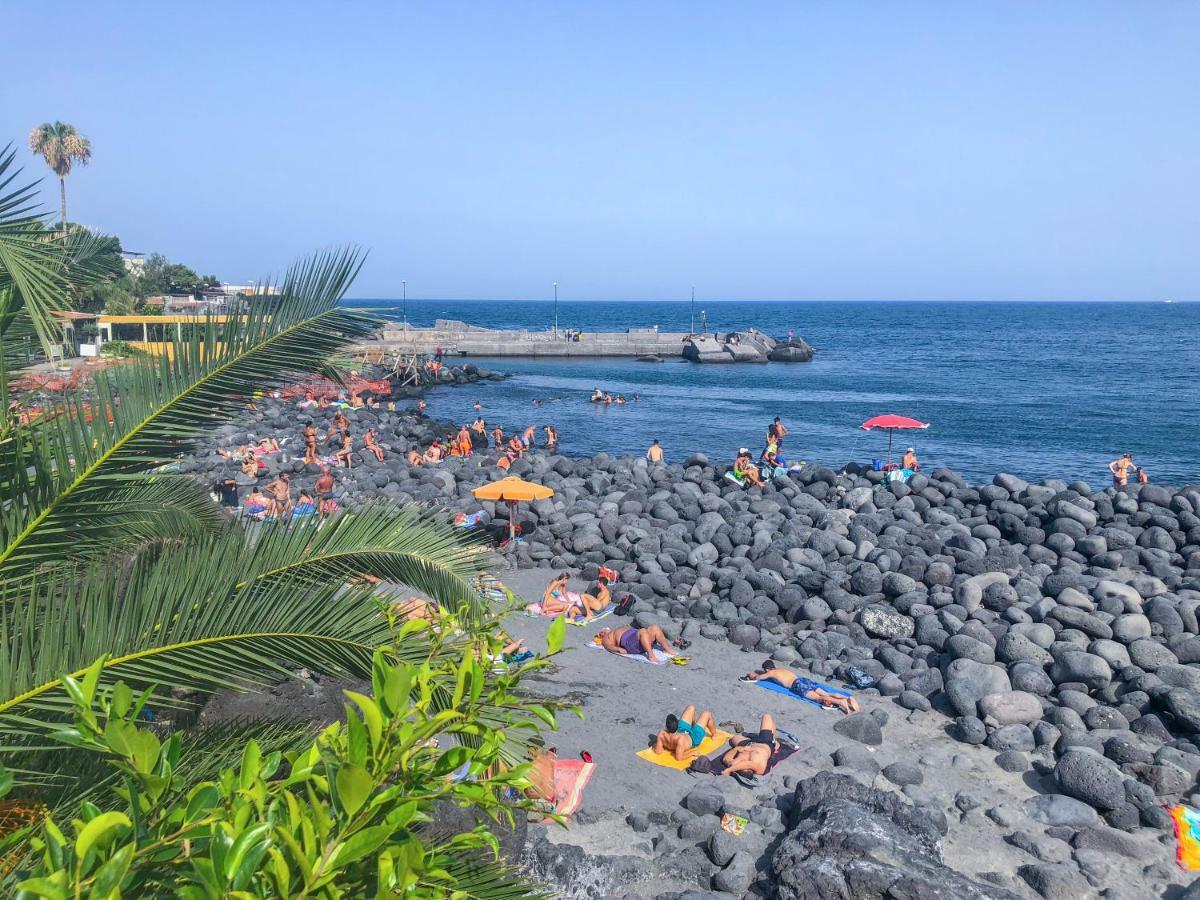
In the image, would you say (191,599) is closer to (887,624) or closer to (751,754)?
(751,754)

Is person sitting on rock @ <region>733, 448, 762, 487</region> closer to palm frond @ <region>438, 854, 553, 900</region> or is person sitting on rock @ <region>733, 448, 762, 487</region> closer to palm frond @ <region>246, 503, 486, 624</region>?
palm frond @ <region>246, 503, 486, 624</region>

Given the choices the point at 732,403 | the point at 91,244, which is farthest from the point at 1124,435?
the point at 91,244

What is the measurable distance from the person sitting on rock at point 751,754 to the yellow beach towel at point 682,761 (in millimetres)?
211

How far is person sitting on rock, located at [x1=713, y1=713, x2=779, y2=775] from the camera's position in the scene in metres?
8.94

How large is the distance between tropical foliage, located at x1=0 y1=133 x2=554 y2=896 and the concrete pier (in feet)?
190

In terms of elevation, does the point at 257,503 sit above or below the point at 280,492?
below

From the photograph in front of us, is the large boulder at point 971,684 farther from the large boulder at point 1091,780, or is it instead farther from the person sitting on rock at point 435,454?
the person sitting on rock at point 435,454

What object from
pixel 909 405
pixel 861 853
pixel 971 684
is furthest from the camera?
pixel 909 405

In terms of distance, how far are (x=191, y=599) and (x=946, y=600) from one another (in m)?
11.6

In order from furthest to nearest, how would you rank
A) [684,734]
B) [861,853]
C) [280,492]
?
[280,492] → [684,734] → [861,853]

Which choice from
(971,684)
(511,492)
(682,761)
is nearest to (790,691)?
(971,684)

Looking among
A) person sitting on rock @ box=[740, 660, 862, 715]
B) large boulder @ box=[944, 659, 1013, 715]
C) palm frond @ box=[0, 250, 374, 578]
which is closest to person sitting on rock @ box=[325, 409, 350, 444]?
person sitting on rock @ box=[740, 660, 862, 715]

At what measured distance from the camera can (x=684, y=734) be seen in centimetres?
938

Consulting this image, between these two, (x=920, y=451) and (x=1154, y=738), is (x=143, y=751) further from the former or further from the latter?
(x=920, y=451)
